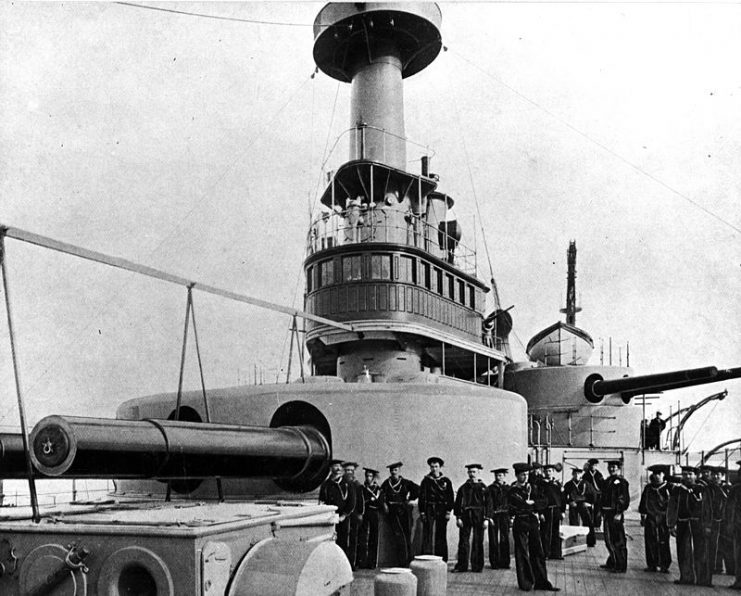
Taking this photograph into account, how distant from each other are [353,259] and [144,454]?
1044cm

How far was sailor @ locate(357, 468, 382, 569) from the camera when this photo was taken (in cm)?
943

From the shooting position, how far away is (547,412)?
20.6 m

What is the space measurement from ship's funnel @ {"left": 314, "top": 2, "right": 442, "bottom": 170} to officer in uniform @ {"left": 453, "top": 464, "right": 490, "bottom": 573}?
30.1ft

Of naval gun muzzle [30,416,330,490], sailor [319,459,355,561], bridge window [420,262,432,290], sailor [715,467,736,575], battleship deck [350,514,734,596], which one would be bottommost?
battleship deck [350,514,734,596]

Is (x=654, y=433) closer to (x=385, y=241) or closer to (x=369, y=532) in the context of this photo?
(x=385, y=241)

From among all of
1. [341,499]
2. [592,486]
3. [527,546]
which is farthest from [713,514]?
[341,499]

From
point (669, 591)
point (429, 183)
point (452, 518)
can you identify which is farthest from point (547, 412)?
point (669, 591)

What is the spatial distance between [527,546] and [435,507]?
1.39m

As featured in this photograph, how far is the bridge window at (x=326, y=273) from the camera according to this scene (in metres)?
15.7

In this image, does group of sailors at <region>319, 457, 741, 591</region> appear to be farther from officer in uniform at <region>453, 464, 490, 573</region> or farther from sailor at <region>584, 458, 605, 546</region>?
sailor at <region>584, 458, 605, 546</region>

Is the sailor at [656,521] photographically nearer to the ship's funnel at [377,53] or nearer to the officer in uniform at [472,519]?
the officer in uniform at [472,519]

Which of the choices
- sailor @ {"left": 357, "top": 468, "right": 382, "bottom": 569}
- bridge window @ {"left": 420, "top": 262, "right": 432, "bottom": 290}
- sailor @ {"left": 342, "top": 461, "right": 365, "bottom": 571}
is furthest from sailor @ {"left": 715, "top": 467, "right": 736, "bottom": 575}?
bridge window @ {"left": 420, "top": 262, "right": 432, "bottom": 290}

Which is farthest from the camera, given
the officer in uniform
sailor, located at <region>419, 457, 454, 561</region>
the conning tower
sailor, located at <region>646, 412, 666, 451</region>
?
sailor, located at <region>646, 412, 666, 451</region>

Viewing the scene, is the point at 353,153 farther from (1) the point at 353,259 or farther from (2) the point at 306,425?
(2) the point at 306,425
